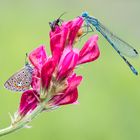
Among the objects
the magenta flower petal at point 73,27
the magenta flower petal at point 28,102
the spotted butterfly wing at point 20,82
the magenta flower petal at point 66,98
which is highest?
the magenta flower petal at point 73,27

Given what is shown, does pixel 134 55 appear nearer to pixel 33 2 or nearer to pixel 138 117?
pixel 138 117

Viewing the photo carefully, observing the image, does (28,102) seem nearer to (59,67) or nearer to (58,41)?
(59,67)

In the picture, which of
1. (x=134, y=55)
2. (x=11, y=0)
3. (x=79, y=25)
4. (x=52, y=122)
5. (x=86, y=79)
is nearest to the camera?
(x=79, y=25)

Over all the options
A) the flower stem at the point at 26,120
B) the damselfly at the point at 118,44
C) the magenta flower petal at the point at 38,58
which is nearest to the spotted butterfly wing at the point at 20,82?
the magenta flower petal at the point at 38,58

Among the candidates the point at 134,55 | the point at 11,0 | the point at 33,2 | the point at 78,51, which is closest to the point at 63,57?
the point at 78,51

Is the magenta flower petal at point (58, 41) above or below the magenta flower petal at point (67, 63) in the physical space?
above

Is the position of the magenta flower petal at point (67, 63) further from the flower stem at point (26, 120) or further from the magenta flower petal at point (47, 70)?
the flower stem at point (26, 120)

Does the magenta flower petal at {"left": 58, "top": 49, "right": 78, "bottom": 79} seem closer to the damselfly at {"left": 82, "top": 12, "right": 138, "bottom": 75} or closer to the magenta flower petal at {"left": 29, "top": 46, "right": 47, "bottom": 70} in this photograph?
the magenta flower petal at {"left": 29, "top": 46, "right": 47, "bottom": 70}
